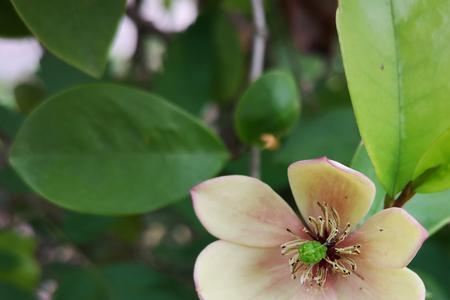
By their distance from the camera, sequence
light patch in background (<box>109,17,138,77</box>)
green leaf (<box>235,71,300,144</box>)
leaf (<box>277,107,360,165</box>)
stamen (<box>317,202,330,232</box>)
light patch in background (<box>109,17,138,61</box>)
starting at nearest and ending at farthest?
stamen (<box>317,202,330,232</box>) < green leaf (<box>235,71,300,144</box>) < leaf (<box>277,107,360,165</box>) < light patch in background (<box>109,17,138,77</box>) < light patch in background (<box>109,17,138,61</box>)

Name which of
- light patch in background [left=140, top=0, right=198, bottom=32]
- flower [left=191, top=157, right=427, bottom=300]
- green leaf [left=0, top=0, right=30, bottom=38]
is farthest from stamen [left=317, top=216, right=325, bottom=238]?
light patch in background [left=140, top=0, right=198, bottom=32]

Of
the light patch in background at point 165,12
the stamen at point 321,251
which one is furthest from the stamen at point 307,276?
the light patch in background at point 165,12

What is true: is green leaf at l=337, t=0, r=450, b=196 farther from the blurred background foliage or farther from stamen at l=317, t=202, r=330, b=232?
the blurred background foliage

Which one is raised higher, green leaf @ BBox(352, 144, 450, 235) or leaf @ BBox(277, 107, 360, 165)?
green leaf @ BBox(352, 144, 450, 235)

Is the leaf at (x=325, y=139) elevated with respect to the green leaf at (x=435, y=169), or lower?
lower

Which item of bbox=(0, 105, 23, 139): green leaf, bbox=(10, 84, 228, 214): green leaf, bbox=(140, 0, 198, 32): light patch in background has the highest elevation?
bbox=(10, 84, 228, 214): green leaf

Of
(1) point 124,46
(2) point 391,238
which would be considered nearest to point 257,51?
(2) point 391,238

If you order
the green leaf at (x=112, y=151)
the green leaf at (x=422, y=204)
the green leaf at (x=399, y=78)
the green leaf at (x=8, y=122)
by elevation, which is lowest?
the green leaf at (x=8, y=122)

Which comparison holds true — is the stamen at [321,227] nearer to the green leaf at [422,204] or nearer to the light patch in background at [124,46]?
the green leaf at [422,204]
